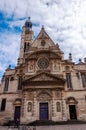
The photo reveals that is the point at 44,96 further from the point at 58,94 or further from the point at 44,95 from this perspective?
the point at 58,94

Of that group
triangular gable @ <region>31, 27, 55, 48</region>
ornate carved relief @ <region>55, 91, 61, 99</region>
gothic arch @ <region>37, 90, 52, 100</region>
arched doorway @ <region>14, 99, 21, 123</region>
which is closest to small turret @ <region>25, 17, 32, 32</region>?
triangular gable @ <region>31, 27, 55, 48</region>

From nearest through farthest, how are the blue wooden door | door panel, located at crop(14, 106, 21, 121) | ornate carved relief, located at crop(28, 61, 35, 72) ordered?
the blue wooden door < door panel, located at crop(14, 106, 21, 121) < ornate carved relief, located at crop(28, 61, 35, 72)

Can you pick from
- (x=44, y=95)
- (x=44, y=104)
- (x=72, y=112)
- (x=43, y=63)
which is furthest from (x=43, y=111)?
(x=43, y=63)

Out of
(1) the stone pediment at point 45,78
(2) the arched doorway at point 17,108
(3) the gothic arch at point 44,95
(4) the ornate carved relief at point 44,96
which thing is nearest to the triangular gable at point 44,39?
(1) the stone pediment at point 45,78

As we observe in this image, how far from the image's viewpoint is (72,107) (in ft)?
72.2

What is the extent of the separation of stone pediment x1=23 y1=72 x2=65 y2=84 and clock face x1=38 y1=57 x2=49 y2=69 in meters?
1.62

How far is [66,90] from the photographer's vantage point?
22.9m

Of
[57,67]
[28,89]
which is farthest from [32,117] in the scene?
[57,67]

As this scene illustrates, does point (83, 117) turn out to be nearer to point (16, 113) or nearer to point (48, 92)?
point (48, 92)

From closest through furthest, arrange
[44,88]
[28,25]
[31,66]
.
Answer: [44,88] → [31,66] → [28,25]

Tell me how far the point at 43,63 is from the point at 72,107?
738 centimetres

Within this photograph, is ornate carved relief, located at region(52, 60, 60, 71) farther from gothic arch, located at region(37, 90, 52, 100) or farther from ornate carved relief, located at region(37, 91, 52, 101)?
ornate carved relief, located at region(37, 91, 52, 101)

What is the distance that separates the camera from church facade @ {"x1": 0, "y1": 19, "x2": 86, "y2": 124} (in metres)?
21.4

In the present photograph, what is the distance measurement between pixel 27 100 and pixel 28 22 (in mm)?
22808
